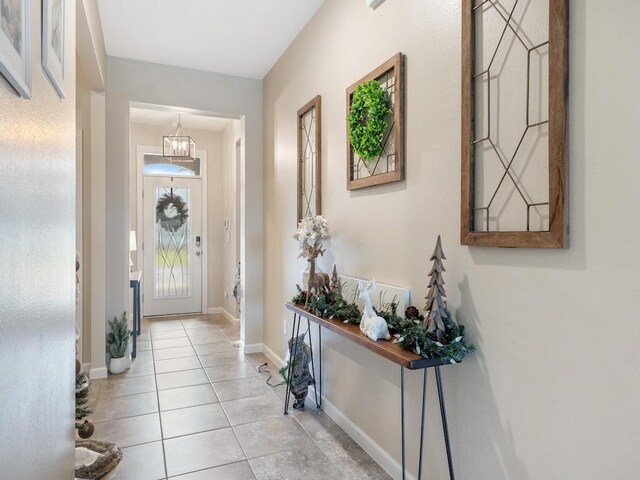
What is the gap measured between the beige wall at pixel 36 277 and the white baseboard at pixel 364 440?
56.8 inches

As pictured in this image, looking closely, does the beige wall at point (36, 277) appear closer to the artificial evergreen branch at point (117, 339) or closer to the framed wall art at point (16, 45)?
the framed wall art at point (16, 45)

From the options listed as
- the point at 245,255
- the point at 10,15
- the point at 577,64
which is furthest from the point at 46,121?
the point at 245,255

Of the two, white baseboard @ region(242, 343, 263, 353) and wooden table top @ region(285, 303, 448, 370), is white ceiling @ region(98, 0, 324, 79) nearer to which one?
wooden table top @ region(285, 303, 448, 370)

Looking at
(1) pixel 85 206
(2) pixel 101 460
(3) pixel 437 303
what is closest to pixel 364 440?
(3) pixel 437 303

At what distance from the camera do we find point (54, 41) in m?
1.29

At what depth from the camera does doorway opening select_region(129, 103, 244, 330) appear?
5.70m

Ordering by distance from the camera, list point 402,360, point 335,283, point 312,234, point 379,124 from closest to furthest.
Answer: point 402,360, point 379,124, point 335,283, point 312,234

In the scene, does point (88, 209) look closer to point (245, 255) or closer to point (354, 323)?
point (245, 255)

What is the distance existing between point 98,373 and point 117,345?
26 cm

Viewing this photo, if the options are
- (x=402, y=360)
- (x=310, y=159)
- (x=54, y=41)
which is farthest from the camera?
(x=310, y=159)

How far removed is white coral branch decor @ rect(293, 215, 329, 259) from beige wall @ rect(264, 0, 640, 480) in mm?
111

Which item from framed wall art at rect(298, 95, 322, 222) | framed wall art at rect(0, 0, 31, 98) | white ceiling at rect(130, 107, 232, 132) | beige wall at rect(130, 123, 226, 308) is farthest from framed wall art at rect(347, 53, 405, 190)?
beige wall at rect(130, 123, 226, 308)

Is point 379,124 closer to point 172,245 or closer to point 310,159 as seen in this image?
point 310,159

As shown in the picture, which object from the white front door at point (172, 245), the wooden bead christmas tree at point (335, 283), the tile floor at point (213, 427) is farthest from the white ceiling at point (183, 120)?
the wooden bead christmas tree at point (335, 283)
